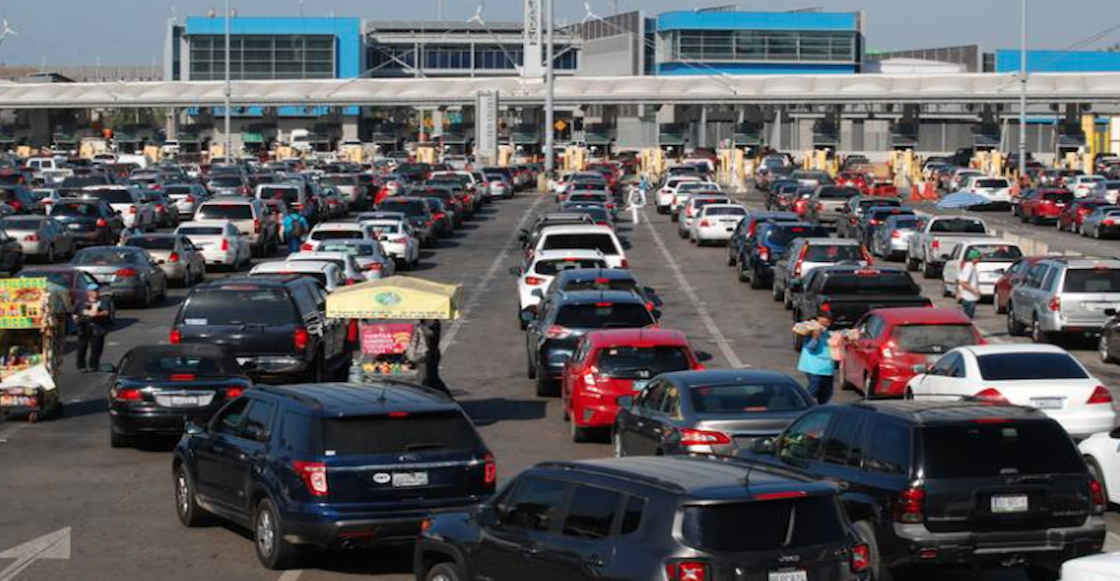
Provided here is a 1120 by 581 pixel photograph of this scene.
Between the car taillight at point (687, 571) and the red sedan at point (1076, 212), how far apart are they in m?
53.2

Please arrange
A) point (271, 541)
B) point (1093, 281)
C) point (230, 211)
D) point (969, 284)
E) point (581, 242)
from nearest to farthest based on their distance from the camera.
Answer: point (271, 541), point (1093, 281), point (969, 284), point (581, 242), point (230, 211)

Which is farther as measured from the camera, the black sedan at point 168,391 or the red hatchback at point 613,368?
the red hatchback at point 613,368

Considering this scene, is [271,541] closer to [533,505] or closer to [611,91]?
[533,505]

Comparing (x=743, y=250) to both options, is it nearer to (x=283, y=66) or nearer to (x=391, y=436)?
(x=391, y=436)

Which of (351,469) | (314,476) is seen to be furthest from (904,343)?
(314,476)

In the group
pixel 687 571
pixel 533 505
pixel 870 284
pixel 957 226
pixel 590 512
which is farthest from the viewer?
pixel 957 226

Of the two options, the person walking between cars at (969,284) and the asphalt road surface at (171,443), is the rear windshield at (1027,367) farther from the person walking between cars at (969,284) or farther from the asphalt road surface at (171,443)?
the person walking between cars at (969,284)

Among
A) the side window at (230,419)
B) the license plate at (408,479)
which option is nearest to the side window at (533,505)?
the license plate at (408,479)

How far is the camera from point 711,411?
1809 cm

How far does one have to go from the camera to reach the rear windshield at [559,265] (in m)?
34.7

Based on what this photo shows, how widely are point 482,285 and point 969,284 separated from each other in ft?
41.4

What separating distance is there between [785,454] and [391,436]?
315 cm

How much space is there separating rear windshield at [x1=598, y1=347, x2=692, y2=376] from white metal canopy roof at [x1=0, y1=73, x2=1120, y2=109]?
99578 millimetres

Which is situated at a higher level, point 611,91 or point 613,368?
point 611,91
